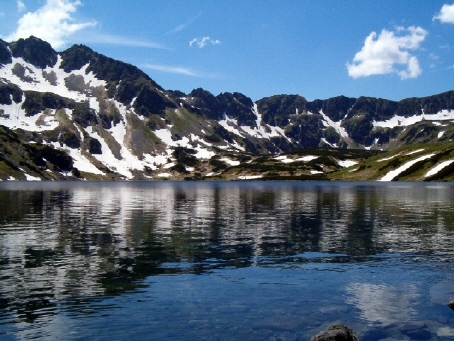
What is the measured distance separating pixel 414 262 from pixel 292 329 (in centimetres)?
2099

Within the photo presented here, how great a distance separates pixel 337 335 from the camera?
63.7ft

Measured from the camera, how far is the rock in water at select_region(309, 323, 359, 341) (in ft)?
63.6

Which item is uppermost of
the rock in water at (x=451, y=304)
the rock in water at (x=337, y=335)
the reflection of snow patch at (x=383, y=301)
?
the rock in water at (x=337, y=335)

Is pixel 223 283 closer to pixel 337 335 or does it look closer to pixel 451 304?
pixel 337 335

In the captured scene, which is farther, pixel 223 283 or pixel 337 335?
pixel 223 283

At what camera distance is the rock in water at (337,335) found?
19391mm

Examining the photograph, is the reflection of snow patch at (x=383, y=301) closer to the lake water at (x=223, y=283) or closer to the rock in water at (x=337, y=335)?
the lake water at (x=223, y=283)

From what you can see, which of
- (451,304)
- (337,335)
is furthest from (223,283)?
(451,304)

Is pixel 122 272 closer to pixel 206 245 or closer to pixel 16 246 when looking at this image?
pixel 206 245

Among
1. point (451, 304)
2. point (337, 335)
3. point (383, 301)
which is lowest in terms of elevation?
point (383, 301)

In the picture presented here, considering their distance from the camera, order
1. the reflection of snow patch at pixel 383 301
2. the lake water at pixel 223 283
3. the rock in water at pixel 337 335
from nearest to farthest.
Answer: the rock in water at pixel 337 335, the lake water at pixel 223 283, the reflection of snow patch at pixel 383 301

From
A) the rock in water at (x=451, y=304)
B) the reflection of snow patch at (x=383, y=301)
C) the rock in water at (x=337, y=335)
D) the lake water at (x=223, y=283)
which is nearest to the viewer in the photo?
the rock in water at (x=337, y=335)

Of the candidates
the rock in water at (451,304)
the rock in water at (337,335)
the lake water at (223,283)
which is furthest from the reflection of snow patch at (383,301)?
the rock in water at (337,335)

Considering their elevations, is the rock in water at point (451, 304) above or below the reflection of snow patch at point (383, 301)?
above
